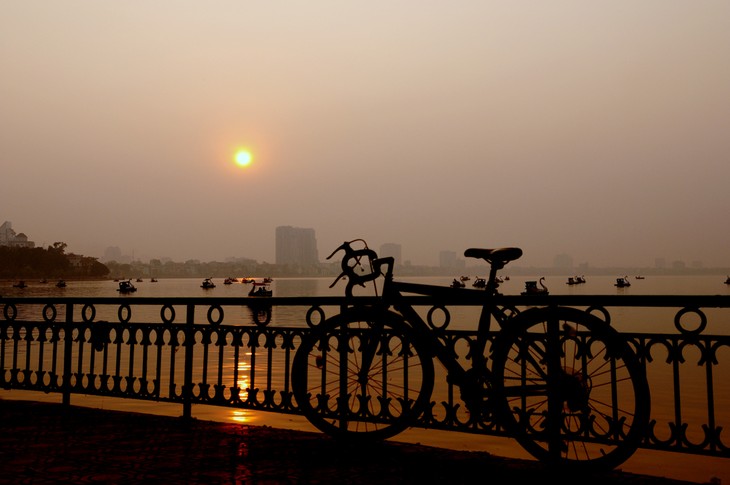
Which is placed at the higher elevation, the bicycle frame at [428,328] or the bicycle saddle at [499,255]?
the bicycle saddle at [499,255]

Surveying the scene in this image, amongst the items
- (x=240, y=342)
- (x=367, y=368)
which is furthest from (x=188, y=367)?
(x=367, y=368)

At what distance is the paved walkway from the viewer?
4.54 m

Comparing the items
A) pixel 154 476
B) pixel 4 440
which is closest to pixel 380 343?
pixel 154 476

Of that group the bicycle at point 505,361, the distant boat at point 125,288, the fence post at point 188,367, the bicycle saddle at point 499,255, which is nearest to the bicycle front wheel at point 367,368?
the bicycle at point 505,361

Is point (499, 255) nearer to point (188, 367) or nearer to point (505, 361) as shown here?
point (505, 361)

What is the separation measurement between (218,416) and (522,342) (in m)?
9.80

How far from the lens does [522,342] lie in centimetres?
482

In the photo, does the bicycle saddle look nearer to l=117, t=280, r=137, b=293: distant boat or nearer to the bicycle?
the bicycle

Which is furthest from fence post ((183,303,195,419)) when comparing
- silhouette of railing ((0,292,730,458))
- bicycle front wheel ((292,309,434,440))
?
bicycle front wheel ((292,309,434,440))

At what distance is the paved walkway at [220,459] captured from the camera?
4.54 metres

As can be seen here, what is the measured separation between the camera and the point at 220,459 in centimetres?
505

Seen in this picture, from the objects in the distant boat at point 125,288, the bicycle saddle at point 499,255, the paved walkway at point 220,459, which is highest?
the bicycle saddle at point 499,255

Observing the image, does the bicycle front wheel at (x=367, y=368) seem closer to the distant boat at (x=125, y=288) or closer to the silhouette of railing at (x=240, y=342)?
the silhouette of railing at (x=240, y=342)

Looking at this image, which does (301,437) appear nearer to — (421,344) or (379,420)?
(379,420)
